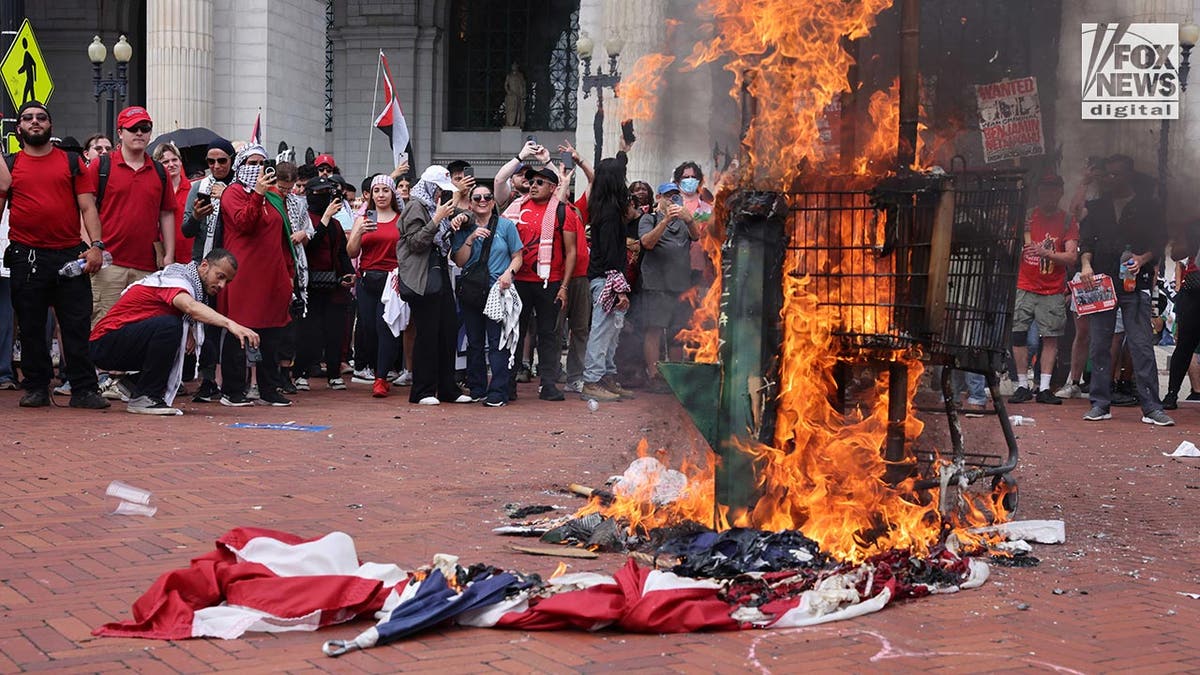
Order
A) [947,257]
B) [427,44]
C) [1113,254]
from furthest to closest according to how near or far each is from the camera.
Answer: [427,44] → [1113,254] → [947,257]

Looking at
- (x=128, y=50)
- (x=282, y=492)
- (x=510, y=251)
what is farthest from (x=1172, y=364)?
(x=128, y=50)

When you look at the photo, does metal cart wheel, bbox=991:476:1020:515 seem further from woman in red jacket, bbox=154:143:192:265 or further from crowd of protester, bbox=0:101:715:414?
woman in red jacket, bbox=154:143:192:265

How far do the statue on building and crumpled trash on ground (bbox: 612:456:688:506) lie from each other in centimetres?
3066

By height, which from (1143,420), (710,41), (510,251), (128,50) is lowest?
(1143,420)

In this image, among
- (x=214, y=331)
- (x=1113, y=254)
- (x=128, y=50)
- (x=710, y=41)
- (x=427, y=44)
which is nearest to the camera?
(x=710, y=41)

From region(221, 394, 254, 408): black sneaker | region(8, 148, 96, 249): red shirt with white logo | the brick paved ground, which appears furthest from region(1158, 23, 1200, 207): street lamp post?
region(8, 148, 96, 249): red shirt with white logo

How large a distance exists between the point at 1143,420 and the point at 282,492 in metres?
8.46

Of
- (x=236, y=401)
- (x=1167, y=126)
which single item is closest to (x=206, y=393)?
(x=236, y=401)

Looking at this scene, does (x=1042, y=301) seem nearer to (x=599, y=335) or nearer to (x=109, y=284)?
(x=599, y=335)

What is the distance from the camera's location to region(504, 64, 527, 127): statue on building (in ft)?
119

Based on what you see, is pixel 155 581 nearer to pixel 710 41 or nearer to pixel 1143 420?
pixel 710 41

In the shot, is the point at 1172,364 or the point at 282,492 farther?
the point at 1172,364

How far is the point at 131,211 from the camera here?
1112 centimetres

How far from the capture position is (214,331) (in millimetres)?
11375
